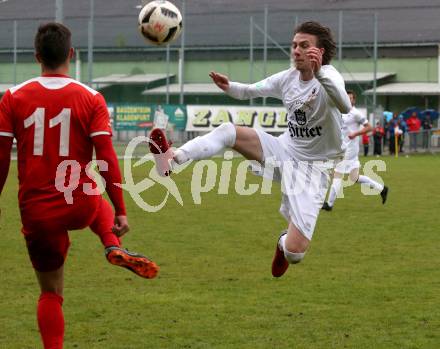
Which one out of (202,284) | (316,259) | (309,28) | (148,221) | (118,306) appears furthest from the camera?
(148,221)

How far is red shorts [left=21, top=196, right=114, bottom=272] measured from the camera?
5621 millimetres

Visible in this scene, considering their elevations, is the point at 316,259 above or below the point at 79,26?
below

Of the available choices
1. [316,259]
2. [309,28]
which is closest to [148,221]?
[316,259]

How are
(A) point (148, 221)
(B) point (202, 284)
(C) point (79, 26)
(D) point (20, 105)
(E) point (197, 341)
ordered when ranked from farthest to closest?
(C) point (79, 26) < (A) point (148, 221) < (B) point (202, 284) < (E) point (197, 341) < (D) point (20, 105)

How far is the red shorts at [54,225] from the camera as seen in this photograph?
221 inches

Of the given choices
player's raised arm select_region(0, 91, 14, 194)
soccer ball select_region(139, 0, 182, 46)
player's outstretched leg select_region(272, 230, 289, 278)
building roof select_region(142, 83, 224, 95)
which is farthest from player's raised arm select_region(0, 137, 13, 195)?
building roof select_region(142, 83, 224, 95)

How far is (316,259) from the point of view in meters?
11.0

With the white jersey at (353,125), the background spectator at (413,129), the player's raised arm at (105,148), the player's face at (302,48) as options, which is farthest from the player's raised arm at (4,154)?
the background spectator at (413,129)

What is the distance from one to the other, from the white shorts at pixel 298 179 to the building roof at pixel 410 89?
36.6 meters

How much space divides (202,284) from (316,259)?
6.96 ft

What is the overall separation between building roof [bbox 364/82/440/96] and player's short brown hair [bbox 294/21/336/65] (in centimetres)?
3679

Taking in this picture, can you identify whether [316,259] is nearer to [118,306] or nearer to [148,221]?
[118,306]

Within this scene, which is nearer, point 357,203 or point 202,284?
point 202,284

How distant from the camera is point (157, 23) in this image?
32.5 ft
